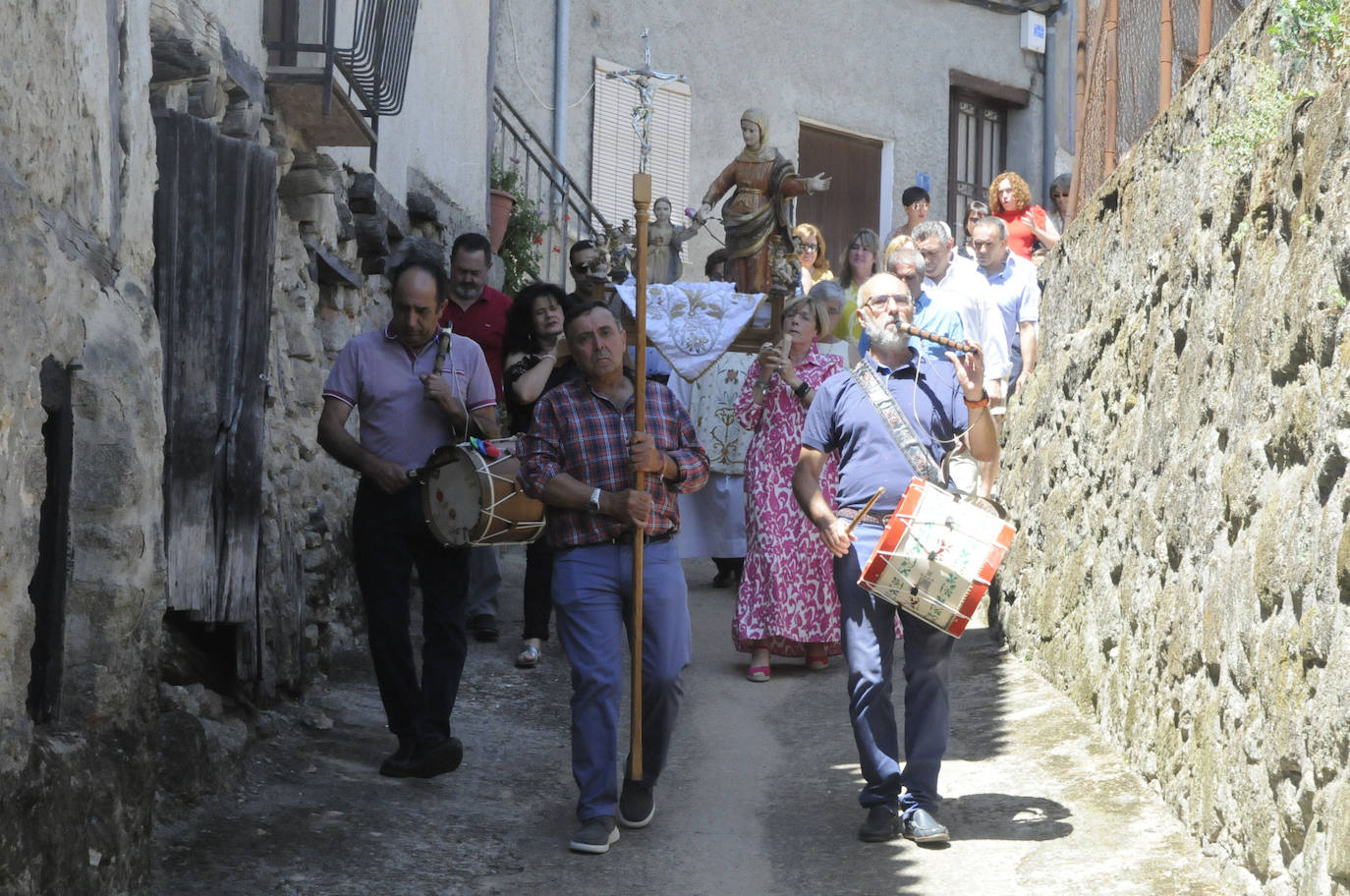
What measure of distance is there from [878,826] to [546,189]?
10.4 meters

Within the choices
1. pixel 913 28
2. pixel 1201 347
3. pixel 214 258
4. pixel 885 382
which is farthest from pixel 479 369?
pixel 913 28

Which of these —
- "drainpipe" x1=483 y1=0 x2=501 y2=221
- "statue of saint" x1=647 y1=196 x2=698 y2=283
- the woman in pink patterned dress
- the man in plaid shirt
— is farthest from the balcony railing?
"drainpipe" x1=483 y1=0 x2=501 y2=221

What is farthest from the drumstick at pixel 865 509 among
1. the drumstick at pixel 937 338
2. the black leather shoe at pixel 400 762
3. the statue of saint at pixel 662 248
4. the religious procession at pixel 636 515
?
the statue of saint at pixel 662 248

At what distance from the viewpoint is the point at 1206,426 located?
500 centimetres

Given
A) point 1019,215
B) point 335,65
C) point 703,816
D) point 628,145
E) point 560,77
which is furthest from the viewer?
point 628,145

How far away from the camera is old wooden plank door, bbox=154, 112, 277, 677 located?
5.21 meters

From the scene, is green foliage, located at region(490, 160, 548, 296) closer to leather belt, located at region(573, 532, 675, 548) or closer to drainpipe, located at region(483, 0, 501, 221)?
drainpipe, located at region(483, 0, 501, 221)

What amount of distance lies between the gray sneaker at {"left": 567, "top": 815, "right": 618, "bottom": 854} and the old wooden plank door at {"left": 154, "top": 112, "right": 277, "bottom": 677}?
147cm

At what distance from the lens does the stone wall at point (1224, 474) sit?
384 centimetres

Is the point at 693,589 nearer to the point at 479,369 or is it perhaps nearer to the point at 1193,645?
the point at 479,369

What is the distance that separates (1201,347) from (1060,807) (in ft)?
5.14

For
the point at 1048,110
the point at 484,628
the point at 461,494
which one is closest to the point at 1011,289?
the point at 484,628

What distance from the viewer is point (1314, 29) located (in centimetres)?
436

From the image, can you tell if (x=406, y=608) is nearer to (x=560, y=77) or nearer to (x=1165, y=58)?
(x=1165, y=58)
